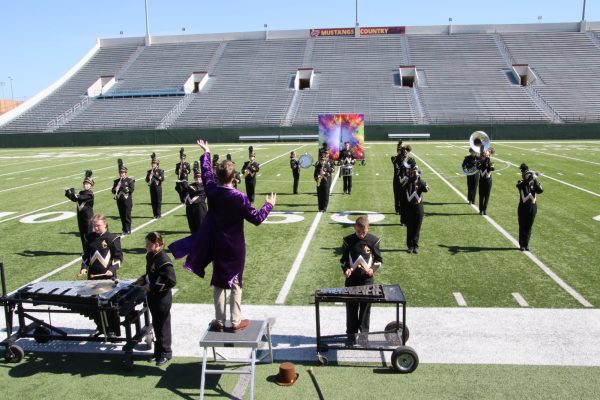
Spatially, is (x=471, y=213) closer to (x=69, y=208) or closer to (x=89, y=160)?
(x=69, y=208)

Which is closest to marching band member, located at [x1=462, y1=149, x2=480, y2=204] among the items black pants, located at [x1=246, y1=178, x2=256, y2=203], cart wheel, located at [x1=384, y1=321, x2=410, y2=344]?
black pants, located at [x1=246, y1=178, x2=256, y2=203]

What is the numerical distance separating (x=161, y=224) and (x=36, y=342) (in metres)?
7.53

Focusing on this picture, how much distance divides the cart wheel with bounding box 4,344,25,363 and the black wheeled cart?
140 inches

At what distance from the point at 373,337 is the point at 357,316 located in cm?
31

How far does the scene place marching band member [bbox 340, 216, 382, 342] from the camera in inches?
246

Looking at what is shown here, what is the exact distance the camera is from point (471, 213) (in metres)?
14.7

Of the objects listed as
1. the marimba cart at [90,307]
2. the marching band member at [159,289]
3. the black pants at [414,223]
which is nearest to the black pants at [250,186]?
the black pants at [414,223]

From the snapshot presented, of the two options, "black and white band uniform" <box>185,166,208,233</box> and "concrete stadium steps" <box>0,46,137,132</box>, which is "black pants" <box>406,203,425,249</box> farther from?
"concrete stadium steps" <box>0,46,137,132</box>

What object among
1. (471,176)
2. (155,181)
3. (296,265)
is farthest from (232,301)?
(471,176)

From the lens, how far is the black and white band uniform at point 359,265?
246 inches

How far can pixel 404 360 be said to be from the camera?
5688 mm

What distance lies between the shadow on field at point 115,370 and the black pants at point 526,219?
7251mm

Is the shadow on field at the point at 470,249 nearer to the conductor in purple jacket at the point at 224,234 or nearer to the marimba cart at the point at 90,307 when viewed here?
the conductor in purple jacket at the point at 224,234

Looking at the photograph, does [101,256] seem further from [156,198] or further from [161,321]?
[156,198]
